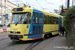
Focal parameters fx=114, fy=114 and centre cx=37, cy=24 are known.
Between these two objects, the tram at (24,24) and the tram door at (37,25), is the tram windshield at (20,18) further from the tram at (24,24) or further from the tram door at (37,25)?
the tram door at (37,25)

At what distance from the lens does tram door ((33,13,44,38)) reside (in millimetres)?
9438

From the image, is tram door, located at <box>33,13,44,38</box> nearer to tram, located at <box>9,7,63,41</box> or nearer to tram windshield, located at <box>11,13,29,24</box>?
tram, located at <box>9,7,63,41</box>

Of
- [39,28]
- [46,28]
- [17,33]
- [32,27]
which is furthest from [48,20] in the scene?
[17,33]

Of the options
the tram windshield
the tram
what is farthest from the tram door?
the tram windshield

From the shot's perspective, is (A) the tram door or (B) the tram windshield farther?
(A) the tram door

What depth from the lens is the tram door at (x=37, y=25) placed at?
9438 mm

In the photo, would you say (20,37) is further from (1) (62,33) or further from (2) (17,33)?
(1) (62,33)

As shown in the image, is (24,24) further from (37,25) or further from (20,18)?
(37,25)

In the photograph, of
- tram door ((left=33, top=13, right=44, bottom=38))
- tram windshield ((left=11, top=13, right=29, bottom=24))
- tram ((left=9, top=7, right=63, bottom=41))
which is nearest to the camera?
tram ((left=9, top=7, right=63, bottom=41))

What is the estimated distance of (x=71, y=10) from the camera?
720 centimetres

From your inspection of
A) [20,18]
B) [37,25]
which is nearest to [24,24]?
[20,18]

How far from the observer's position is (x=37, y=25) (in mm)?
9852

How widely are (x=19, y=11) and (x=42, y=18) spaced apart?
2.64 meters

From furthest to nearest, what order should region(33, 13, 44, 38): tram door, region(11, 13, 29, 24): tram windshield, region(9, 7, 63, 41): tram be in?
region(33, 13, 44, 38): tram door → region(11, 13, 29, 24): tram windshield → region(9, 7, 63, 41): tram
